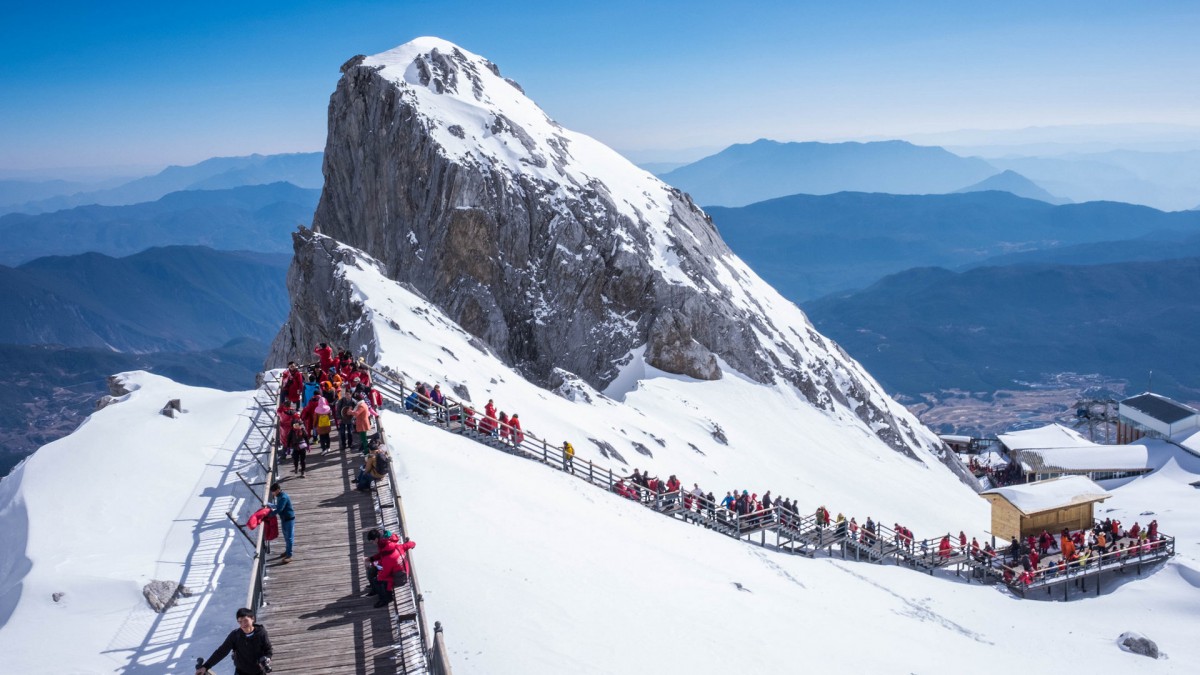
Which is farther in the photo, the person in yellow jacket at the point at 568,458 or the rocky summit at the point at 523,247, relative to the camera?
the rocky summit at the point at 523,247

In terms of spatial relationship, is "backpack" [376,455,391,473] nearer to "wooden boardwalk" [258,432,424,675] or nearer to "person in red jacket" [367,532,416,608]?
"wooden boardwalk" [258,432,424,675]

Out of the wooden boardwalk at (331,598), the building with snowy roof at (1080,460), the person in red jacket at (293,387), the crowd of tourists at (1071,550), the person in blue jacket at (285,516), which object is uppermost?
the person in red jacket at (293,387)

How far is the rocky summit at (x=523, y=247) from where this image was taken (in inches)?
2453

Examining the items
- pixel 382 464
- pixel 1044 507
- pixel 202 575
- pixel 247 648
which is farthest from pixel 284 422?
pixel 1044 507

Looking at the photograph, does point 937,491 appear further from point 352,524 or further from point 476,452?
point 352,524

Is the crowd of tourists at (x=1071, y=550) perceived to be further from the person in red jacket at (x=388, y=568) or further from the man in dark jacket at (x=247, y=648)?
the man in dark jacket at (x=247, y=648)

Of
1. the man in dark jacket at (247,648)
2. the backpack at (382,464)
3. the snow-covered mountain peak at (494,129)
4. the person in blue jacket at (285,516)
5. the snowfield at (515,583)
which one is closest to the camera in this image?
the man in dark jacket at (247,648)

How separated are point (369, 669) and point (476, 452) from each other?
12716 millimetres

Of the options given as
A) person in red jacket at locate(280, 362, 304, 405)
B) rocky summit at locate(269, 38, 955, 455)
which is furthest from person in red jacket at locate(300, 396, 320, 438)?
rocky summit at locate(269, 38, 955, 455)

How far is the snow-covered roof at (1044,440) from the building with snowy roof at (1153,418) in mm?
3045

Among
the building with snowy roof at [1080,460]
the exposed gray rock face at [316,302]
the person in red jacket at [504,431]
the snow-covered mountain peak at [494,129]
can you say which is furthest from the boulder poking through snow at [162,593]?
the building with snowy roof at [1080,460]

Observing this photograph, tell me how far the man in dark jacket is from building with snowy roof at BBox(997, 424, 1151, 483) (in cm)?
5415

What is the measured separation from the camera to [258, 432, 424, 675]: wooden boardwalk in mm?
12180

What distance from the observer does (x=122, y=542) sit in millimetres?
18375
